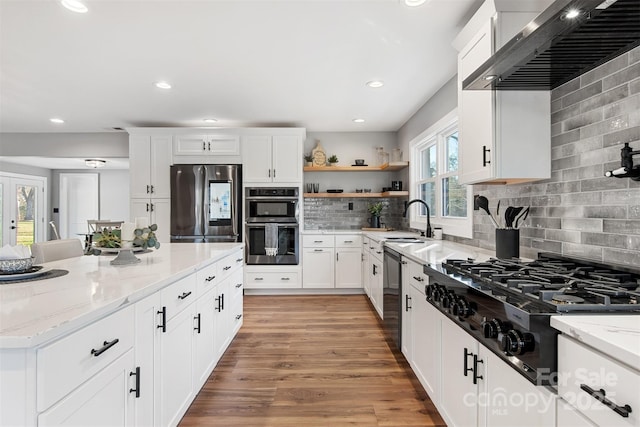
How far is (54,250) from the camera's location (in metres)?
2.34

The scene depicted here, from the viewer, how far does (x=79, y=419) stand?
96cm

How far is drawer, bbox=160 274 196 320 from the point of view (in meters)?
1.57

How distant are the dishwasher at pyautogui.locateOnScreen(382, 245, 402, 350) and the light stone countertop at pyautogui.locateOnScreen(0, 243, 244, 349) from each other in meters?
1.45

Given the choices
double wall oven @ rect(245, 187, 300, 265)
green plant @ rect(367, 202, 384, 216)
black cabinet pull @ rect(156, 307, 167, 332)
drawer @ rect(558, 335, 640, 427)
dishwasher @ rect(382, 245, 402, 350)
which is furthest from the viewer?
green plant @ rect(367, 202, 384, 216)

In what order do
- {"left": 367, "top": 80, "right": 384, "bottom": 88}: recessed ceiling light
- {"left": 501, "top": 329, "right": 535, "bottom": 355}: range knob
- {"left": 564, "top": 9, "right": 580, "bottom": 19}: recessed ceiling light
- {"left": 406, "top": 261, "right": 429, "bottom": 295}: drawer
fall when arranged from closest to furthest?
{"left": 501, "top": 329, "right": 535, "bottom": 355}: range knob, {"left": 564, "top": 9, "right": 580, "bottom": 19}: recessed ceiling light, {"left": 406, "top": 261, "right": 429, "bottom": 295}: drawer, {"left": 367, "top": 80, "right": 384, "bottom": 88}: recessed ceiling light

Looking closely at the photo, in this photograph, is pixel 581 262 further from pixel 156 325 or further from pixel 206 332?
pixel 206 332

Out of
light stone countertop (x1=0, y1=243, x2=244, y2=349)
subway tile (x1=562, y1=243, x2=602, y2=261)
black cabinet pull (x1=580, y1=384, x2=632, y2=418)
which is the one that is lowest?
black cabinet pull (x1=580, y1=384, x2=632, y2=418)

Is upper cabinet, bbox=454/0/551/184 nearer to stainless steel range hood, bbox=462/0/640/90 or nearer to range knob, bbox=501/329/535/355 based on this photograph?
stainless steel range hood, bbox=462/0/640/90

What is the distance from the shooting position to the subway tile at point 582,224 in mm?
1531

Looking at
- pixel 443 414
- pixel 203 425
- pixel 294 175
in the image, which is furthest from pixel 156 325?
pixel 294 175

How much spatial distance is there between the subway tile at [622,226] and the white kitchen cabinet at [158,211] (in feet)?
15.2

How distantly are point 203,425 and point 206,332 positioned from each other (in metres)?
0.53

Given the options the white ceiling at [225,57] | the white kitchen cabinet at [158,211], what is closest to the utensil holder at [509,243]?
the white ceiling at [225,57]

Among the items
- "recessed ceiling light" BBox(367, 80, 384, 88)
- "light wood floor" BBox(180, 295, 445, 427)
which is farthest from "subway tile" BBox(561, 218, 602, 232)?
"recessed ceiling light" BBox(367, 80, 384, 88)
